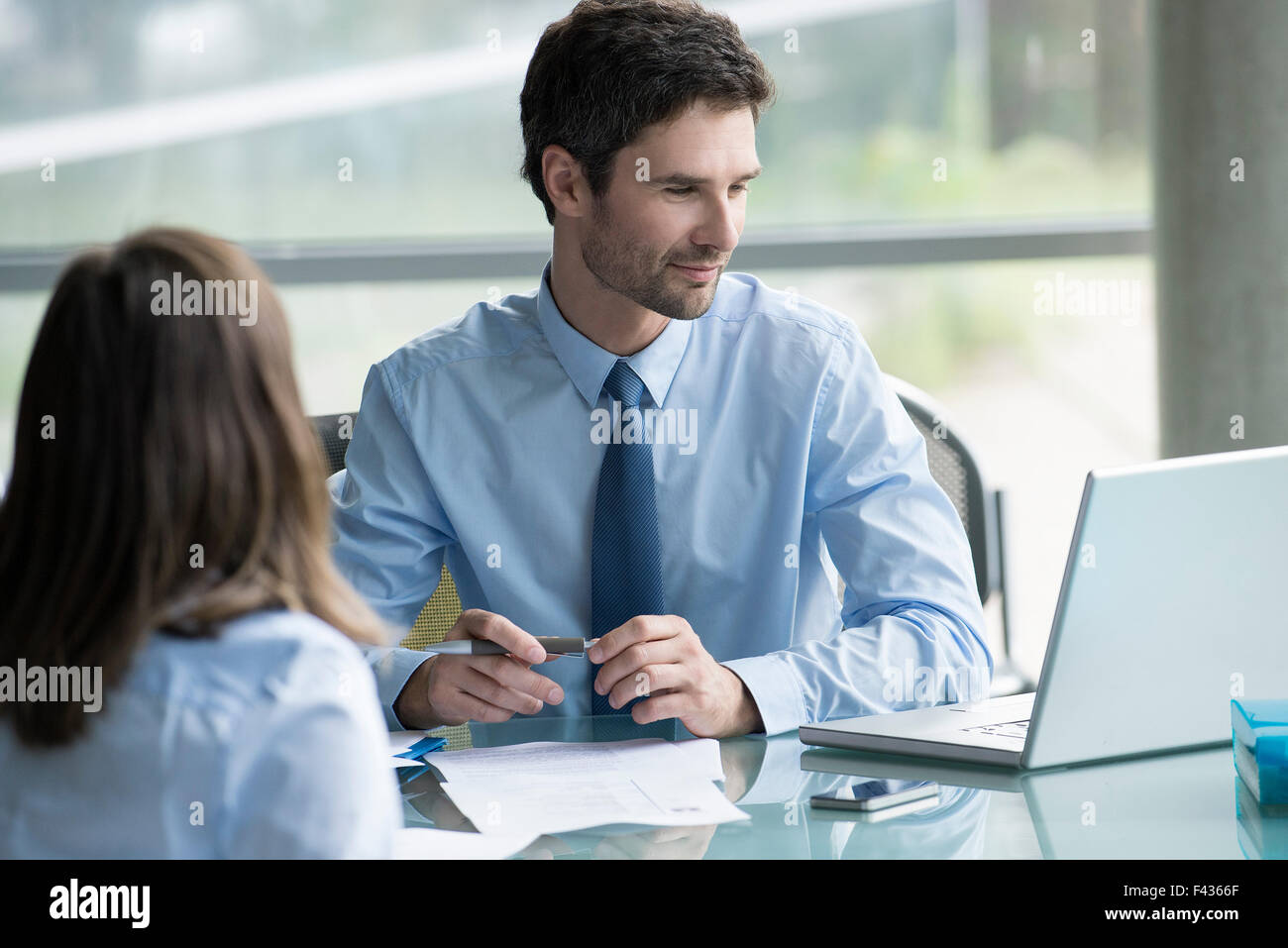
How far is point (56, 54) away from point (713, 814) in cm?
348

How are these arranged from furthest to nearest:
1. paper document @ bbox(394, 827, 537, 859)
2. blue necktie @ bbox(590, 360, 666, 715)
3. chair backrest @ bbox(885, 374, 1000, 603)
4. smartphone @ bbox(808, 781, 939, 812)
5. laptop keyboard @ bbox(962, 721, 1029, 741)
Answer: chair backrest @ bbox(885, 374, 1000, 603), blue necktie @ bbox(590, 360, 666, 715), laptop keyboard @ bbox(962, 721, 1029, 741), smartphone @ bbox(808, 781, 939, 812), paper document @ bbox(394, 827, 537, 859)

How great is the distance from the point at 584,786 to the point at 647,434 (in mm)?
643

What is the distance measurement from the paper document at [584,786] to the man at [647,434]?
1.11ft

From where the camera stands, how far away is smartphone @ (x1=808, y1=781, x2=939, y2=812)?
1.09 metres

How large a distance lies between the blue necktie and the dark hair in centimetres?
36

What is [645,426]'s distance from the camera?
5.66 feet

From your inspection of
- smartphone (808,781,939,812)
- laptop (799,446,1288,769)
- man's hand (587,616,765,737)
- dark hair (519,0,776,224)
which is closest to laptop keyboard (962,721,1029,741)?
laptop (799,446,1288,769)

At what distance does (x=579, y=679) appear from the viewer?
1.70 meters

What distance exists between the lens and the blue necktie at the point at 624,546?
1.65m

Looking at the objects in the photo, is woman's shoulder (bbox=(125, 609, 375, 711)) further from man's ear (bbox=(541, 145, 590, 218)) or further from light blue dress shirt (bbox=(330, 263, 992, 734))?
man's ear (bbox=(541, 145, 590, 218))

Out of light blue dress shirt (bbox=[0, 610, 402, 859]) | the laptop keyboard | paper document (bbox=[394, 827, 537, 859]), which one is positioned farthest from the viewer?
the laptop keyboard

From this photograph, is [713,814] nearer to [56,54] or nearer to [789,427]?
[789,427]

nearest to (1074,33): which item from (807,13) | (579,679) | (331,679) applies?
(807,13)
